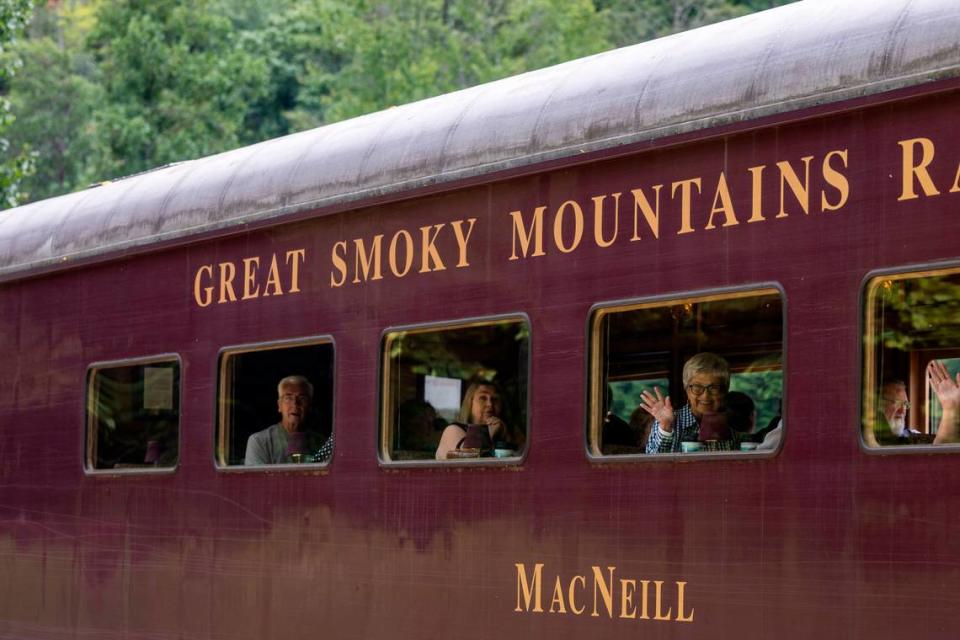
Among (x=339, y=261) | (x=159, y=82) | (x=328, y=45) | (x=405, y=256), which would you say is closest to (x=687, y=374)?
(x=405, y=256)

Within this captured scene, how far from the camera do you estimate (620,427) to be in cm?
675

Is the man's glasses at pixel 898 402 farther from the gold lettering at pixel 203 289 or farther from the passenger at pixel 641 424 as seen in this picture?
the gold lettering at pixel 203 289

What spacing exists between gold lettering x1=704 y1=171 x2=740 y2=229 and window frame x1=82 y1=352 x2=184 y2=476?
3.69m

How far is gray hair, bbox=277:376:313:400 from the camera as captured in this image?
8305 mm

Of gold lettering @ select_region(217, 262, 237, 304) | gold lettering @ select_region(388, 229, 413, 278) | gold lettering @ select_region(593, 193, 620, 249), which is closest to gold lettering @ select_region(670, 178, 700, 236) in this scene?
gold lettering @ select_region(593, 193, 620, 249)

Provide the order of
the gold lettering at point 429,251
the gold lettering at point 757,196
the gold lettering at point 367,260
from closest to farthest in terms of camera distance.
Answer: the gold lettering at point 757,196 < the gold lettering at point 429,251 < the gold lettering at point 367,260

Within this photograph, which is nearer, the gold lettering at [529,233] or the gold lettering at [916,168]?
the gold lettering at [916,168]

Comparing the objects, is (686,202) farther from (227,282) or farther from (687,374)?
(227,282)

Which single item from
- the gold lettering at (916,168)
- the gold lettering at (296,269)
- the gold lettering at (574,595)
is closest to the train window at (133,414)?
the gold lettering at (296,269)

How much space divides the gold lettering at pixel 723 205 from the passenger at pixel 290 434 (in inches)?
104

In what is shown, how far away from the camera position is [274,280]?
8.49m

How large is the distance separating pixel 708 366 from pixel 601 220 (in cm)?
75

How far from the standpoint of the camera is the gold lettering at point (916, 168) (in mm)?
5559

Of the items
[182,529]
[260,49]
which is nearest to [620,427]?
[182,529]
